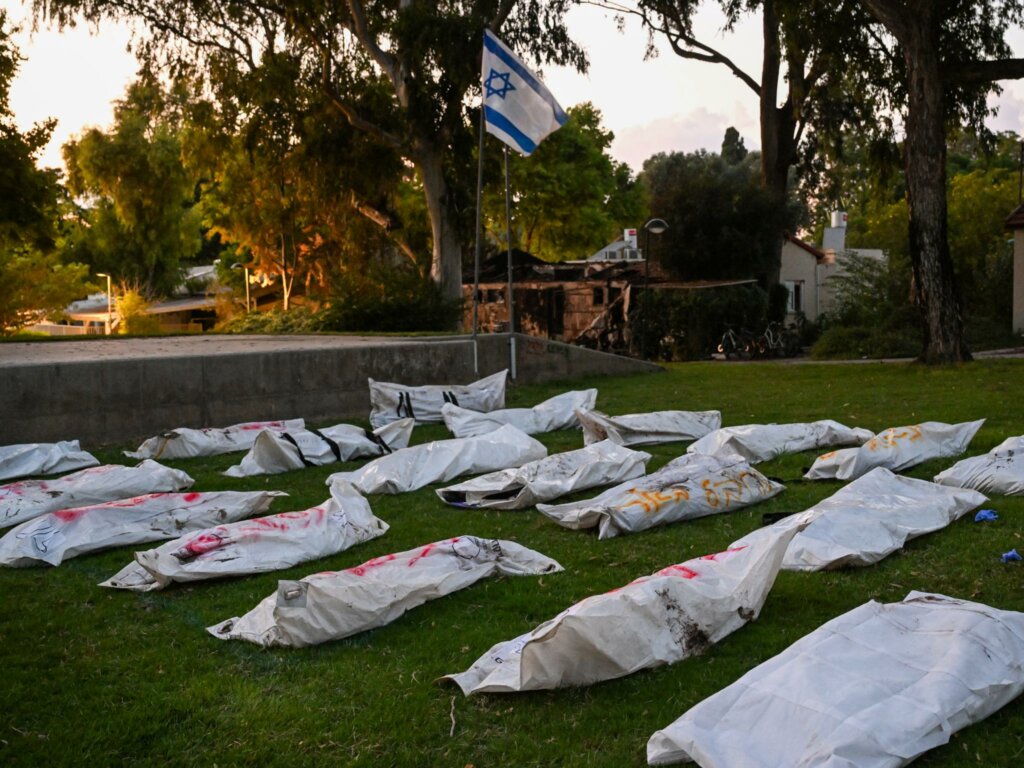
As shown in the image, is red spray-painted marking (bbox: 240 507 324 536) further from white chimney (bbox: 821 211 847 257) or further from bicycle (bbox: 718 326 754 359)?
white chimney (bbox: 821 211 847 257)

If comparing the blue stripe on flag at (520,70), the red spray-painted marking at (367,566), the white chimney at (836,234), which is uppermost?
the blue stripe on flag at (520,70)

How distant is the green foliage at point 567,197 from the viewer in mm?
43812

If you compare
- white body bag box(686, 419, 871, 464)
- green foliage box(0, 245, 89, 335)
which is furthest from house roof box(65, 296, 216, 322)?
white body bag box(686, 419, 871, 464)

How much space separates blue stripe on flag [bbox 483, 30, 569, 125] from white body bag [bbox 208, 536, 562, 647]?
839 cm

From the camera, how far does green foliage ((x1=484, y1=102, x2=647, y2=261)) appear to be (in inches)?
1725

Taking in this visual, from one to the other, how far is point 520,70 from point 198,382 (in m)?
5.32

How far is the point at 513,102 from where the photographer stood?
12.8m

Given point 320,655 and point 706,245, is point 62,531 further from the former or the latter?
point 706,245

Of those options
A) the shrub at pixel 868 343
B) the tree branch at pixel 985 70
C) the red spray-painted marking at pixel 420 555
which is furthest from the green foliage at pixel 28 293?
the red spray-painted marking at pixel 420 555

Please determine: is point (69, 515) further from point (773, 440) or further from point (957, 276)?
point (957, 276)

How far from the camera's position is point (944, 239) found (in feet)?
51.2

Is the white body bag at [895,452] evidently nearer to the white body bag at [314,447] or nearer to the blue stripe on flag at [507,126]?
the white body bag at [314,447]

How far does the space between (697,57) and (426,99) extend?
783 cm

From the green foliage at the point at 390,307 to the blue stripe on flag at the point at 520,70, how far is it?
761cm
